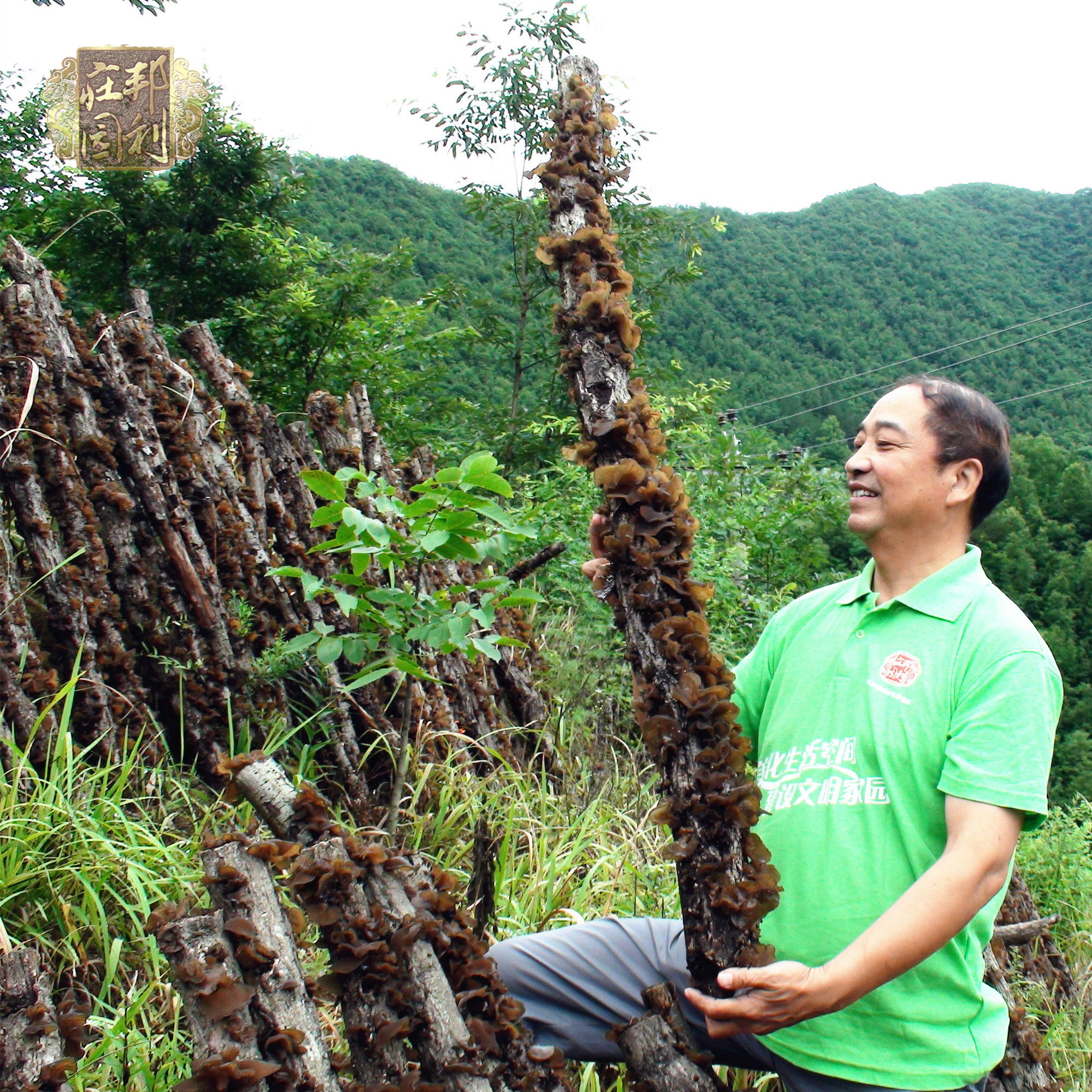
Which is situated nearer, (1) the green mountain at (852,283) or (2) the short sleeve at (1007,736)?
(2) the short sleeve at (1007,736)

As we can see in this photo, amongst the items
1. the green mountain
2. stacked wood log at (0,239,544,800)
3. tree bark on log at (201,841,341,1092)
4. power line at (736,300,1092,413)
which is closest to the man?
tree bark on log at (201,841,341,1092)

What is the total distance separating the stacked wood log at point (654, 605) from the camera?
1.53 metres

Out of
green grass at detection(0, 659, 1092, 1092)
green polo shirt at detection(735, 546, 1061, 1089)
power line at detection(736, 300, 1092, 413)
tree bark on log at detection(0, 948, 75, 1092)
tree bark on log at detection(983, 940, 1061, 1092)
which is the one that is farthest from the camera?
power line at detection(736, 300, 1092, 413)

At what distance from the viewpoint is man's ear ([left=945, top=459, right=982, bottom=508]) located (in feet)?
5.35

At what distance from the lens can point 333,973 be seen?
58.5 inches

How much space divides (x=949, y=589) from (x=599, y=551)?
637mm

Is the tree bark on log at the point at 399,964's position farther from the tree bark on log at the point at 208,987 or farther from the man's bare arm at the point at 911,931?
the man's bare arm at the point at 911,931

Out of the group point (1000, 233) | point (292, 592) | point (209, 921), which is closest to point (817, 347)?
point (1000, 233)

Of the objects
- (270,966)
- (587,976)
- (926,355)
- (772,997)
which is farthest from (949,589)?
(926,355)

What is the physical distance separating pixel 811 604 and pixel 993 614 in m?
0.39

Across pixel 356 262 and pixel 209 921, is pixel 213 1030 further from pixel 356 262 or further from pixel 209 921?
pixel 356 262

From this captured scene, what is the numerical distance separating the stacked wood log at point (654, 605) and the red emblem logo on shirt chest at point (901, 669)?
27 cm

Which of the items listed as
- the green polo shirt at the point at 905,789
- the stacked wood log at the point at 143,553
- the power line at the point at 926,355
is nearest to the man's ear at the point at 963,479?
the green polo shirt at the point at 905,789

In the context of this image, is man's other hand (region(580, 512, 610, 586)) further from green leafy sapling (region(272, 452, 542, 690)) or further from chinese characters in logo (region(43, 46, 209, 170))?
chinese characters in logo (region(43, 46, 209, 170))
